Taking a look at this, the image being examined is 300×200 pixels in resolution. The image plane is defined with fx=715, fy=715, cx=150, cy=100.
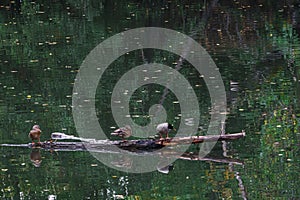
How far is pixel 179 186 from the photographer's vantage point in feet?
28.9

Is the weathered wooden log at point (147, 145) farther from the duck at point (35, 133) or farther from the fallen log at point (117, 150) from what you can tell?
the duck at point (35, 133)

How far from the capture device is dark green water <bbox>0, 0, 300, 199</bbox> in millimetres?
8859

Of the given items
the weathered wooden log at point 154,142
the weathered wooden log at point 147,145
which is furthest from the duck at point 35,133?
the weathered wooden log at point 154,142

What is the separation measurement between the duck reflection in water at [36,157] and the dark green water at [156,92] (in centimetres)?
4

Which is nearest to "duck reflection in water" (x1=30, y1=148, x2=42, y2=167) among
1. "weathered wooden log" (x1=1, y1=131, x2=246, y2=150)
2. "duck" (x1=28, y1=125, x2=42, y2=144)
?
"duck" (x1=28, y1=125, x2=42, y2=144)

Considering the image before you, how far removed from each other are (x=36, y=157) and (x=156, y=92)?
3739 mm

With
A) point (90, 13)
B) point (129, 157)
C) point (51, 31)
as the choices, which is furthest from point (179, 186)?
point (90, 13)

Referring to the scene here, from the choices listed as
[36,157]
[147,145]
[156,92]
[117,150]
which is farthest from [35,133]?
[156,92]

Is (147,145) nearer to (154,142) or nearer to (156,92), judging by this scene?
(154,142)

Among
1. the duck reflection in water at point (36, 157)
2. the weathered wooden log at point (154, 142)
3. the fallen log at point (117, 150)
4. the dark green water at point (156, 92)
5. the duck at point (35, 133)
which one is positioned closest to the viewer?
the dark green water at point (156, 92)

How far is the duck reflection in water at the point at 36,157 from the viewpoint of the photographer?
9.60m

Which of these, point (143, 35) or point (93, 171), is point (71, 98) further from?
point (143, 35)

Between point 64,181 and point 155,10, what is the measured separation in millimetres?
13111

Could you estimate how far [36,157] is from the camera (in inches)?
387
